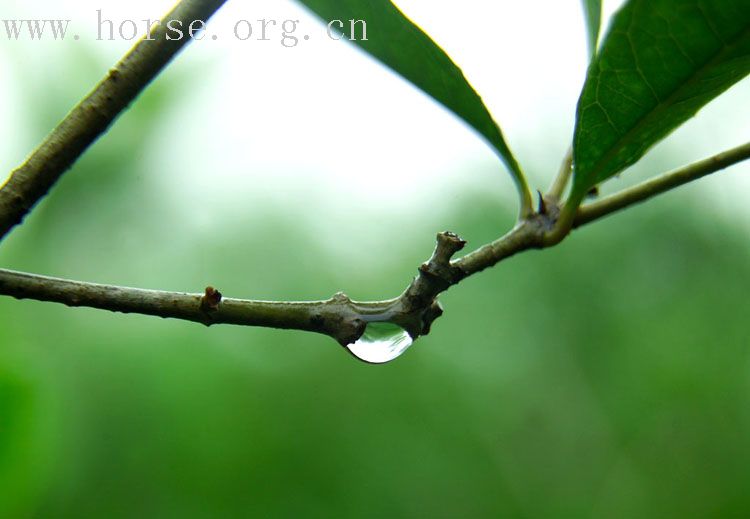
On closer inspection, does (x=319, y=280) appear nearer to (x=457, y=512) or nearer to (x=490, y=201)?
(x=490, y=201)

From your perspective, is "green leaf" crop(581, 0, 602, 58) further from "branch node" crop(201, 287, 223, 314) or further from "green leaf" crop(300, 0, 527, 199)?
"branch node" crop(201, 287, 223, 314)

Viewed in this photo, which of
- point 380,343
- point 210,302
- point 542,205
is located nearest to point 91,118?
point 210,302

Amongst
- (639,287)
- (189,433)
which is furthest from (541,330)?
(189,433)

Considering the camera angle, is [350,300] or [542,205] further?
[542,205]

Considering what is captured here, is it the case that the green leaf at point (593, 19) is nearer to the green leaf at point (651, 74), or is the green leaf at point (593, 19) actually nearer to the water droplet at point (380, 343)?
the green leaf at point (651, 74)

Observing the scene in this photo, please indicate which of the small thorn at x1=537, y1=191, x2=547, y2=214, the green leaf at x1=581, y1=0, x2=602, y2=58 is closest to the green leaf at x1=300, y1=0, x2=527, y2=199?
the small thorn at x1=537, y1=191, x2=547, y2=214

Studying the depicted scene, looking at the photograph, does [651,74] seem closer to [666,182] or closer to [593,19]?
[666,182]

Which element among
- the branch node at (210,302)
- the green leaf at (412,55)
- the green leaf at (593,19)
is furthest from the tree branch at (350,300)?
the green leaf at (593,19)
